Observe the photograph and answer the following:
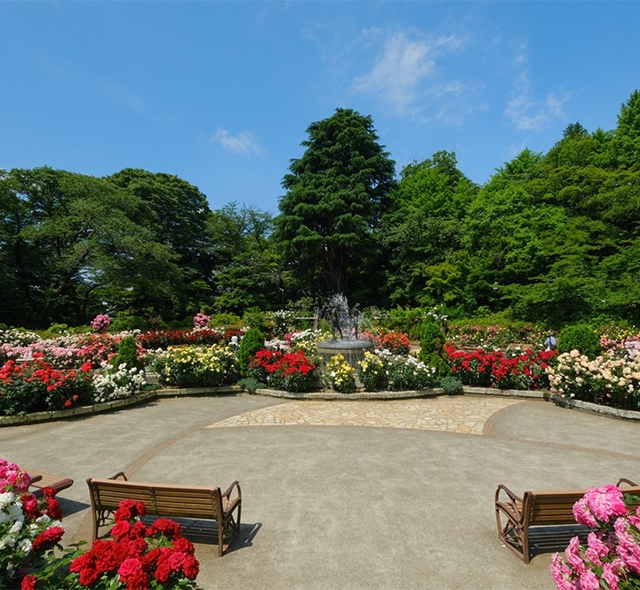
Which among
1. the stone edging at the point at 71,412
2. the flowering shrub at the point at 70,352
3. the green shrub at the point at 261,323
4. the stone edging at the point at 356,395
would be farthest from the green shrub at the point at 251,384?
the green shrub at the point at 261,323

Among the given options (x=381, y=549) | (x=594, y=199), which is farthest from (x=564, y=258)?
(x=381, y=549)

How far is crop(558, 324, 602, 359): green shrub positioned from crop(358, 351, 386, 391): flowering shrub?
5475mm

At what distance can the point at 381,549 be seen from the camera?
3.67 metres

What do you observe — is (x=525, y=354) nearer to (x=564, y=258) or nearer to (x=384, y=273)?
(x=564, y=258)

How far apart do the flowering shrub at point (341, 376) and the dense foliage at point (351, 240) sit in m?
15.9

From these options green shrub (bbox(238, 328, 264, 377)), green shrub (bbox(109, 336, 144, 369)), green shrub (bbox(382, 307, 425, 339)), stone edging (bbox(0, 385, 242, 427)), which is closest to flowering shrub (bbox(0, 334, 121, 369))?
green shrub (bbox(109, 336, 144, 369))

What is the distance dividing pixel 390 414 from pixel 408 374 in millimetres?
2173

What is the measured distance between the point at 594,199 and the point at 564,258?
15.9ft

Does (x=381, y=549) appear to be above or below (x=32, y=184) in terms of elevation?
below

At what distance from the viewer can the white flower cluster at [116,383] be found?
9375 millimetres

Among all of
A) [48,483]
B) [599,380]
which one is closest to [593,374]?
[599,380]

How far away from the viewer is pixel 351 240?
95.6 ft

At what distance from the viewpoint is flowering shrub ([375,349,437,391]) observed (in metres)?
10.8

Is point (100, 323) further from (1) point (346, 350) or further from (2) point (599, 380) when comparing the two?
(2) point (599, 380)
